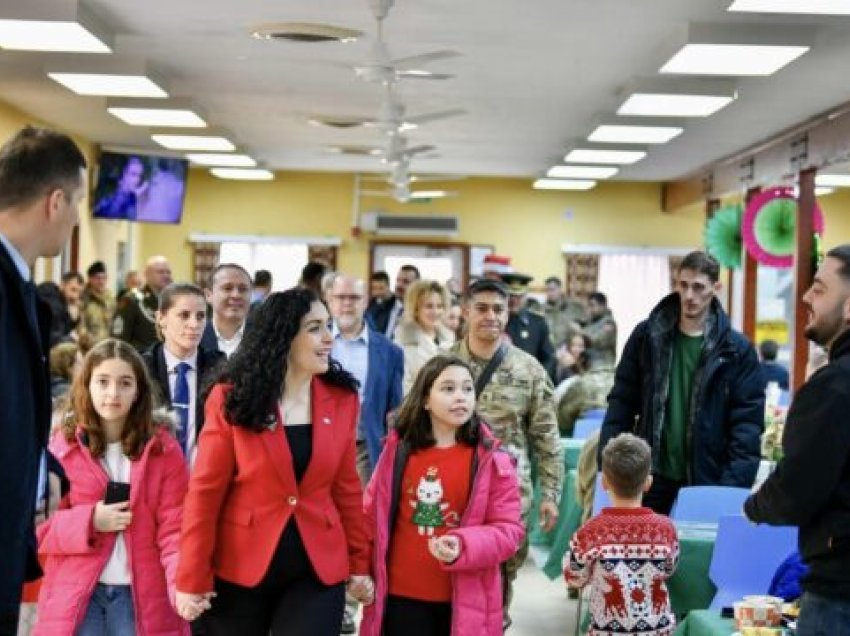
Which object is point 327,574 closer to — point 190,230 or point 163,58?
point 163,58

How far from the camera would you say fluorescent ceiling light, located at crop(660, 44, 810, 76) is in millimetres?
8305

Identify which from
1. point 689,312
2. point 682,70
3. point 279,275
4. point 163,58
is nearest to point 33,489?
point 689,312

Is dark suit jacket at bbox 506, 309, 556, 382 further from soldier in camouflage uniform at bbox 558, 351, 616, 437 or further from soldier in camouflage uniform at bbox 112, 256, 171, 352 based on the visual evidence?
soldier in camouflage uniform at bbox 112, 256, 171, 352

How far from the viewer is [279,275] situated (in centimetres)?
2012

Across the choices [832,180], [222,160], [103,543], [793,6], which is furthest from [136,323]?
[832,180]

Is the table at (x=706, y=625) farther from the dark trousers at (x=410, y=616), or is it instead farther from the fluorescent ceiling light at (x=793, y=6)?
the fluorescent ceiling light at (x=793, y=6)

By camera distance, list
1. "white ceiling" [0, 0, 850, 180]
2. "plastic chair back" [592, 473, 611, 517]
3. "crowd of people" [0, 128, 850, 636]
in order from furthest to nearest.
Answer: "white ceiling" [0, 0, 850, 180] < "plastic chair back" [592, 473, 611, 517] < "crowd of people" [0, 128, 850, 636]

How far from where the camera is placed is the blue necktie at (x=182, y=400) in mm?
5270

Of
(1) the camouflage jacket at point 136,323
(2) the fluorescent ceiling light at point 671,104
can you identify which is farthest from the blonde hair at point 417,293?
(2) the fluorescent ceiling light at point 671,104

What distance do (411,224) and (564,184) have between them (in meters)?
2.32

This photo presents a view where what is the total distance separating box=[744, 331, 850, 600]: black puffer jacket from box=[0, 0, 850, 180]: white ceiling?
458 cm

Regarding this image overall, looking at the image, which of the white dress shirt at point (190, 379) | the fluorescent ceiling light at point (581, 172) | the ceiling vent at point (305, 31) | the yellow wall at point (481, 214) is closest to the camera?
the white dress shirt at point (190, 379)

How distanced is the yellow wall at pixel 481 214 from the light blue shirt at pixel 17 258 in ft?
56.7

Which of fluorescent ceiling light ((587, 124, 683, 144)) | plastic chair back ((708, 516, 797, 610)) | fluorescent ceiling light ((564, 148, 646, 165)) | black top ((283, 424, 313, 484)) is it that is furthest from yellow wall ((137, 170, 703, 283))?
black top ((283, 424, 313, 484))
